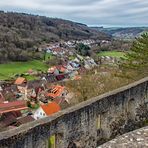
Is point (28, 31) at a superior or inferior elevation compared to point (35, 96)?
superior

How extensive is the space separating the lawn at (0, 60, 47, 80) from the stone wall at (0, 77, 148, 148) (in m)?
72.2

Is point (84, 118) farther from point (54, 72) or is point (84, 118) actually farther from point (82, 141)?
point (54, 72)

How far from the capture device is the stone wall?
23.9 feet

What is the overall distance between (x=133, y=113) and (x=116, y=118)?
1.01m

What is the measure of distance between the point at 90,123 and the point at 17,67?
8715cm

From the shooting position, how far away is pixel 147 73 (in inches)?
931

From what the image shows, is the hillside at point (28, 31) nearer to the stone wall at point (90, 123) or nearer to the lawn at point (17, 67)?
the lawn at point (17, 67)

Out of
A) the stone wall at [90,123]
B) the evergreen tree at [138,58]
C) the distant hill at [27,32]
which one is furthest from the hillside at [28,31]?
the stone wall at [90,123]

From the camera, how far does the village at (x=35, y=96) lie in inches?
1504

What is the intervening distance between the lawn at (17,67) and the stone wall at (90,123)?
7223 centimetres

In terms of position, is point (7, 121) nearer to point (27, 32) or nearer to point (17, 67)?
point (17, 67)

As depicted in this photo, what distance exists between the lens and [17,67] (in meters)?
94.8

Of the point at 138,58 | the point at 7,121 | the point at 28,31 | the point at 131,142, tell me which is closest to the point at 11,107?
the point at 7,121

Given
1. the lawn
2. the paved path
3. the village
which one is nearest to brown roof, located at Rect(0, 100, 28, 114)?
the village
